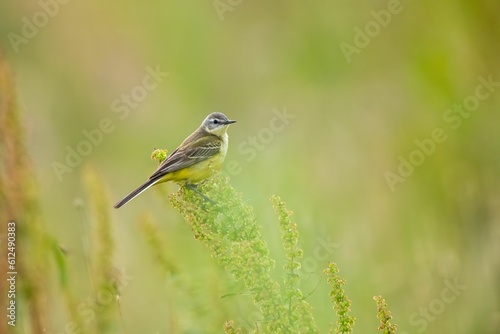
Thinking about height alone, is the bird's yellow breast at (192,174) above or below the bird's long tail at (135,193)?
below

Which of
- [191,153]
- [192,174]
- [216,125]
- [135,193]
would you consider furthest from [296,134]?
[135,193]

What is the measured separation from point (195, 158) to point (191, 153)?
11 centimetres

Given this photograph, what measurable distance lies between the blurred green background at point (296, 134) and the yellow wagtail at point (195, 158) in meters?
0.14

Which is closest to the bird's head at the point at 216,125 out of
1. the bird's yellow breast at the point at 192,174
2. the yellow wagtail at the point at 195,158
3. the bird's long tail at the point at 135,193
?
the yellow wagtail at the point at 195,158

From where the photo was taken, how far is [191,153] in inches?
262

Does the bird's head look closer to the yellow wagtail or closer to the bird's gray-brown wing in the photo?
the yellow wagtail

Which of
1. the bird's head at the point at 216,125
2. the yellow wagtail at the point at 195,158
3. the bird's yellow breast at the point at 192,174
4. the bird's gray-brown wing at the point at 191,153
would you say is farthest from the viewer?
the bird's head at the point at 216,125

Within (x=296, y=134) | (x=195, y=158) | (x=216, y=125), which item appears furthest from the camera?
(x=296, y=134)

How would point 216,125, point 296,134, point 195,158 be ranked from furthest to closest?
point 296,134, point 216,125, point 195,158

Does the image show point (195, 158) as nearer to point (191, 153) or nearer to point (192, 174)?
point (191, 153)

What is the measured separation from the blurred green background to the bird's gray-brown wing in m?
0.17

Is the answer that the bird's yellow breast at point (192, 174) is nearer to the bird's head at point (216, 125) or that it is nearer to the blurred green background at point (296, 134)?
the blurred green background at point (296, 134)

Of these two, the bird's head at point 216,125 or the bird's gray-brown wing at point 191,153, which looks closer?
the bird's gray-brown wing at point 191,153

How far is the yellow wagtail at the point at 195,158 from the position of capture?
6003 millimetres
